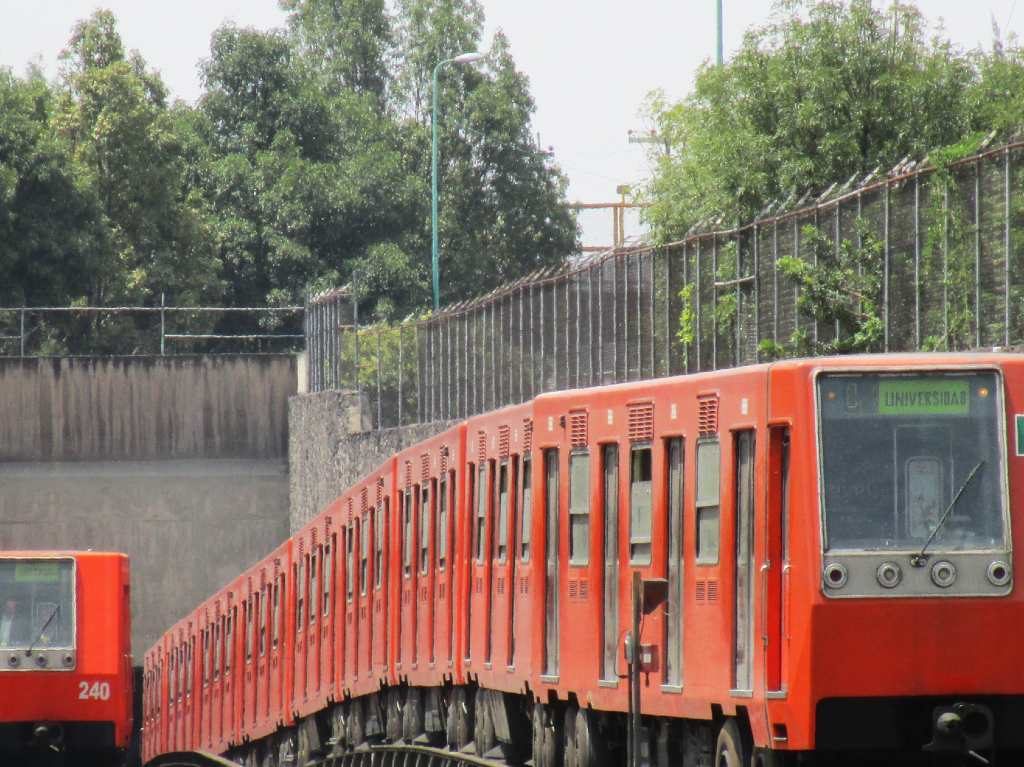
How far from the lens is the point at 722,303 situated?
24141mm

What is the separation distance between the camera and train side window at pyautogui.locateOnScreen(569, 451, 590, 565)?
15047 mm

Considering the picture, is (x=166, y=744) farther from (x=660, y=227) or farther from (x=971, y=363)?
(x=971, y=363)

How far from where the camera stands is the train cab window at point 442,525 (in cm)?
2008

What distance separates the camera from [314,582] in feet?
92.2

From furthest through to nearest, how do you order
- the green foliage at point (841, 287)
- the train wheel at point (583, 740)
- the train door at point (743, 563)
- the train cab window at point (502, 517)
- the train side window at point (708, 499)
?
1. the green foliage at point (841, 287)
2. the train cab window at point (502, 517)
3. the train wheel at point (583, 740)
4. the train side window at point (708, 499)
5. the train door at point (743, 563)

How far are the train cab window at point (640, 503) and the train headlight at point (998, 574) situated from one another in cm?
268

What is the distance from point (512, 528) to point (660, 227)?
28640mm

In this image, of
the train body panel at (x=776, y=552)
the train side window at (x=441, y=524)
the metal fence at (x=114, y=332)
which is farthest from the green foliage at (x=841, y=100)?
the train body panel at (x=776, y=552)

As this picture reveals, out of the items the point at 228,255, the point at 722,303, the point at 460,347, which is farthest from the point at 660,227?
the point at 228,255

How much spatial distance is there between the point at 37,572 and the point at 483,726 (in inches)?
556

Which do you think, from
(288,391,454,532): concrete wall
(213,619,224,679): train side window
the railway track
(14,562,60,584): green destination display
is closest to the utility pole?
(288,391,454,532): concrete wall

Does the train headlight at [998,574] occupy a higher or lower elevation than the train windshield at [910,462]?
lower

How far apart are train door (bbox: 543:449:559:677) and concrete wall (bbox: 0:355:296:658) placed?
35.4m

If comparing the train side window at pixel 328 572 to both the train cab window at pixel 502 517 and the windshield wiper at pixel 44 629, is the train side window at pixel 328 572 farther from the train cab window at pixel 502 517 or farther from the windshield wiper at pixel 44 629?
the train cab window at pixel 502 517
